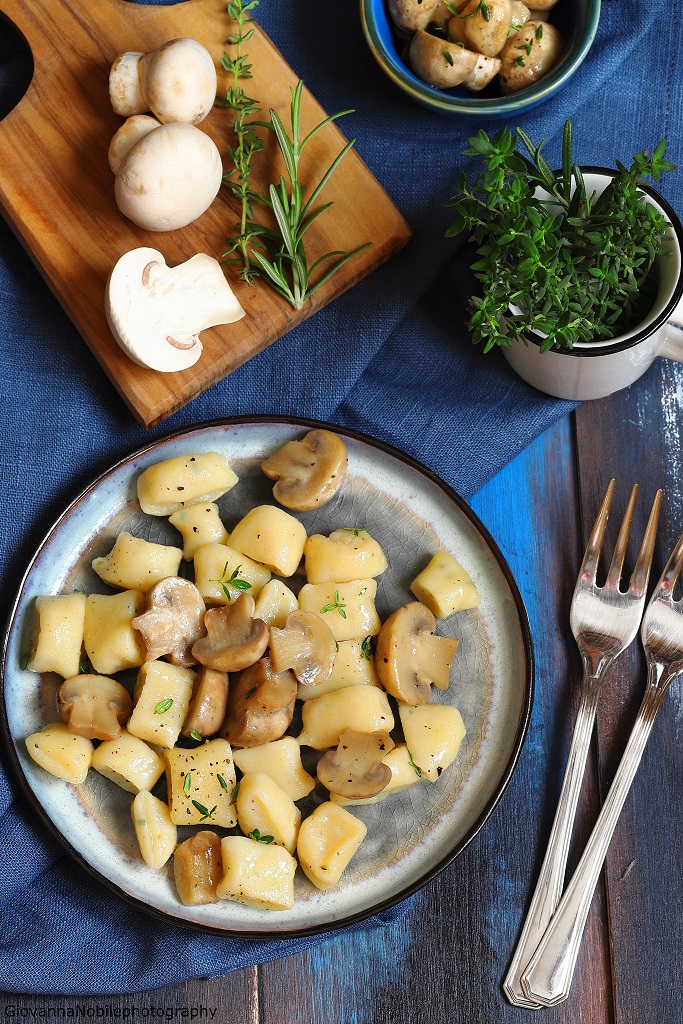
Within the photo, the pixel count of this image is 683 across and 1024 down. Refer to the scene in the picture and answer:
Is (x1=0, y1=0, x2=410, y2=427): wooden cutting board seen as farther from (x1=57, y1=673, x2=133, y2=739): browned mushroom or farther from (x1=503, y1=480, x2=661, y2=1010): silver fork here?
(x1=503, y1=480, x2=661, y2=1010): silver fork

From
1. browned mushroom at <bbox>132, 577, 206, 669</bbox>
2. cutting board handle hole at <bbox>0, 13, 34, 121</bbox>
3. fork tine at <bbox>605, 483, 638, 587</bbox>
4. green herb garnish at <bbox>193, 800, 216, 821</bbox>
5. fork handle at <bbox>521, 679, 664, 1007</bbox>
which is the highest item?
cutting board handle hole at <bbox>0, 13, 34, 121</bbox>

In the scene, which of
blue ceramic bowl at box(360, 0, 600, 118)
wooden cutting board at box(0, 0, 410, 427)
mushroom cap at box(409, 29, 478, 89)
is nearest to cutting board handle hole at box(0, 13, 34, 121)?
wooden cutting board at box(0, 0, 410, 427)

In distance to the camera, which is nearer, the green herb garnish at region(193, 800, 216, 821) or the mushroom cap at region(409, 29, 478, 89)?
the green herb garnish at region(193, 800, 216, 821)

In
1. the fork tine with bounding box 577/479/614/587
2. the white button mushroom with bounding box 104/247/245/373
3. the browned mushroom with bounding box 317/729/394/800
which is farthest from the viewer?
the fork tine with bounding box 577/479/614/587

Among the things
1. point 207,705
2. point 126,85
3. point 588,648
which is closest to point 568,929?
point 588,648

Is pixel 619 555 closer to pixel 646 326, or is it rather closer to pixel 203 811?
pixel 646 326

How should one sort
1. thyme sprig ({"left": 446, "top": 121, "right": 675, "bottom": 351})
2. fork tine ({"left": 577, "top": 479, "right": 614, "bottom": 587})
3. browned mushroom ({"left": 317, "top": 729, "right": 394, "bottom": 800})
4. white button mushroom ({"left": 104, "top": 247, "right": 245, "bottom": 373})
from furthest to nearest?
fork tine ({"left": 577, "top": 479, "right": 614, "bottom": 587}) → white button mushroom ({"left": 104, "top": 247, "right": 245, "bottom": 373}) → browned mushroom ({"left": 317, "top": 729, "right": 394, "bottom": 800}) → thyme sprig ({"left": 446, "top": 121, "right": 675, "bottom": 351})

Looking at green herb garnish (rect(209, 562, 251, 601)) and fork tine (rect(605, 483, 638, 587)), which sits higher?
green herb garnish (rect(209, 562, 251, 601))
